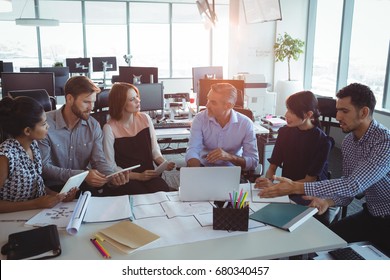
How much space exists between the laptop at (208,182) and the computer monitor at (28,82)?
287cm

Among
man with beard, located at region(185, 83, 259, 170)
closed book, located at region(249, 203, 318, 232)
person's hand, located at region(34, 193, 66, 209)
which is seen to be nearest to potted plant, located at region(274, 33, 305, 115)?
man with beard, located at region(185, 83, 259, 170)

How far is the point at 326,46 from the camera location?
246 inches

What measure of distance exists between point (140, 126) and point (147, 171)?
383 mm

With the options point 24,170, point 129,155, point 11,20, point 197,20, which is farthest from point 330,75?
point 11,20

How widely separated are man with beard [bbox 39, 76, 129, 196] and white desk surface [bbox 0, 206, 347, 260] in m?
0.80

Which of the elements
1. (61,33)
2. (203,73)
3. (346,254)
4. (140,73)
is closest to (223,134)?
(346,254)

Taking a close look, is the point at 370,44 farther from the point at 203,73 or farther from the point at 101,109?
the point at 101,109

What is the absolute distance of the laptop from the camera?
5.27 ft

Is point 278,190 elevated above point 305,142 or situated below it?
below

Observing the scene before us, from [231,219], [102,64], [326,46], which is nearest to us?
[231,219]

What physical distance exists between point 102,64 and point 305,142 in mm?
5854

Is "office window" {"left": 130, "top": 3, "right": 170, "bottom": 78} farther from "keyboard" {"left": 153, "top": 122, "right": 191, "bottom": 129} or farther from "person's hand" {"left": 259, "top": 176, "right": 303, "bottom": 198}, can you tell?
"person's hand" {"left": 259, "top": 176, "right": 303, "bottom": 198}

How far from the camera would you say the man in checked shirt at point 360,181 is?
1.76 metres

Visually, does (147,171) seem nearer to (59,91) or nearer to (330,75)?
(59,91)
